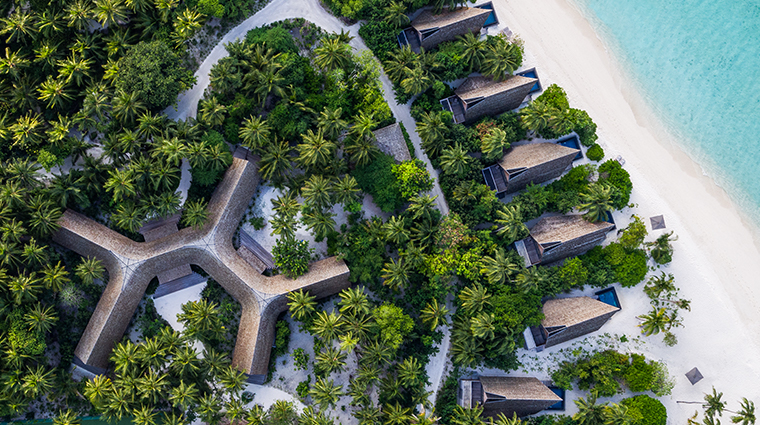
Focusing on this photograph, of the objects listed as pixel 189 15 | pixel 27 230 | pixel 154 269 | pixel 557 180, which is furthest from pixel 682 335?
pixel 27 230

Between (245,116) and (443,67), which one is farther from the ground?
(443,67)

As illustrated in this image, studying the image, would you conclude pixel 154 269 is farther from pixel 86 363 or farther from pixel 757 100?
pixel 757 100

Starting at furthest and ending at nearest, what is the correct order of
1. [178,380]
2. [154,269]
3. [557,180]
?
[557,180] → [154,269] → [178,380]

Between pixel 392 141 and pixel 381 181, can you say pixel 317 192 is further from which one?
pixel 392 141

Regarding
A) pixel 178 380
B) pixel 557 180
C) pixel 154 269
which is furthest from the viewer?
pixel 557 180

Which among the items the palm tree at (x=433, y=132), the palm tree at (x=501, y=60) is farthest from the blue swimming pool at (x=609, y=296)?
the palm tree at (x=501, y=60)

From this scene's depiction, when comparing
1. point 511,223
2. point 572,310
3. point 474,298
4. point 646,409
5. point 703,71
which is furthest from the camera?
point 703,71

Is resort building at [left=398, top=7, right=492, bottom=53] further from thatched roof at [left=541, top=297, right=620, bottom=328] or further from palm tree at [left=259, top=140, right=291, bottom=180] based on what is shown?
thatched roof at [left=541, top=297, right=620, bottom=328]

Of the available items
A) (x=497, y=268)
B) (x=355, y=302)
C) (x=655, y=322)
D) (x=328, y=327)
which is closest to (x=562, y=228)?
(x=497, y=268)
